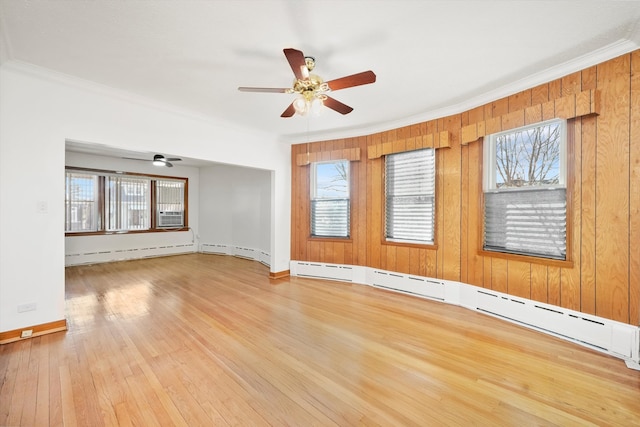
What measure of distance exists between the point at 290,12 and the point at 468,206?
3.15m

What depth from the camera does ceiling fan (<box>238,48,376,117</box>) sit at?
6.81 ft

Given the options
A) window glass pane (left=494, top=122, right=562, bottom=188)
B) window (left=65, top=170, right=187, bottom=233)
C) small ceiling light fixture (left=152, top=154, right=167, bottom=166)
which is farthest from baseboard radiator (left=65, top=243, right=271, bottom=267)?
window glass pane (left=494, top=122, right=562, bottom=188)

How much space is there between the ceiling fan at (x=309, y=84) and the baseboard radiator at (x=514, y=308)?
294cm

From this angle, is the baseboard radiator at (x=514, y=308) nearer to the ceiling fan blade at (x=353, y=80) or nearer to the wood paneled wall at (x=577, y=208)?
the wood paneled wall at (x=577, y=208)

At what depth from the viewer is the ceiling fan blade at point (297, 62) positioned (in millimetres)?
1897

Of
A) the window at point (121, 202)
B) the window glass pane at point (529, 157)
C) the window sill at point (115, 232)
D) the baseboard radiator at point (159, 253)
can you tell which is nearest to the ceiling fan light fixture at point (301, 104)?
the window glass pane at point (529, 157)

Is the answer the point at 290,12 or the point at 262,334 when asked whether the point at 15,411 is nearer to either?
the point at 262,334

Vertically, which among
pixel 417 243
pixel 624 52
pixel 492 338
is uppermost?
pixel 624 52

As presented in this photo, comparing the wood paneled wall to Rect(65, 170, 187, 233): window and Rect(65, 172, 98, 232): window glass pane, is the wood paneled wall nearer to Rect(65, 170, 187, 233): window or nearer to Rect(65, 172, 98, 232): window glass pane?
Rect(65, 170, 187, 233): window

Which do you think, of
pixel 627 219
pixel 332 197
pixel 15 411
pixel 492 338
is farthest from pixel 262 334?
pixel 627 219

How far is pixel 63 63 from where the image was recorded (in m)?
2.61

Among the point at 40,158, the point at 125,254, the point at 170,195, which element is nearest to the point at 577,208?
the point at 40,158

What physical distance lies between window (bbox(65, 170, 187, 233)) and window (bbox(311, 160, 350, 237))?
478 centimetres

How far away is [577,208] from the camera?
264 cm
